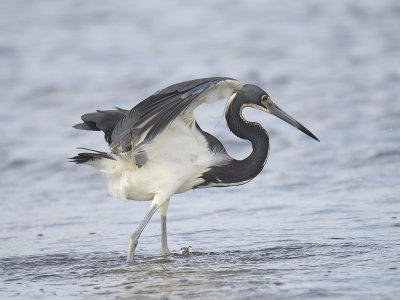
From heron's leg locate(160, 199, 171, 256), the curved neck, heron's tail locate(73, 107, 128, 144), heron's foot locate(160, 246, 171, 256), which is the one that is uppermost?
heron's tail locate(73, 107, 128, 144)

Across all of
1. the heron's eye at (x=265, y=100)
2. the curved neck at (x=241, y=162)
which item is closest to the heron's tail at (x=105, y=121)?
the curved neck at (x=241, y=162)

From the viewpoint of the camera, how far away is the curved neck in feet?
21.8

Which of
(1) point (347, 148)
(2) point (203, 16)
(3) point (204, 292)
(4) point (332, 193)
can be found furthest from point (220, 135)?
(2) point (203, 16)

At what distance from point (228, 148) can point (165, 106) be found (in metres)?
5.04

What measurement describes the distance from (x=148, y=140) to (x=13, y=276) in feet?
4.82

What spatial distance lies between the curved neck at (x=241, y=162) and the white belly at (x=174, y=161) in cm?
8

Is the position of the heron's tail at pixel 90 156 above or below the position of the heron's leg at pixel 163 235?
above

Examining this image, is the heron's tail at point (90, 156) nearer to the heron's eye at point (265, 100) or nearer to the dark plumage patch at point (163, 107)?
the dark plumage patch at point (163, 107)

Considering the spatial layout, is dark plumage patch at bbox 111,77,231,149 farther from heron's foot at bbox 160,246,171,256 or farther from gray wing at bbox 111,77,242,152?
heron's foot at bbox 160,246,171,256

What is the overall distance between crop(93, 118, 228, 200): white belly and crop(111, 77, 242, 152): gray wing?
Answer: 32 cm

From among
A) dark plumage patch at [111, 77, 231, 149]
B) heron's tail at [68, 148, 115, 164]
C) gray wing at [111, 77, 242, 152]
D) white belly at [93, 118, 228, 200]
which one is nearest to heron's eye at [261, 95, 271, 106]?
gray wing at [111, 77, 242, 152]

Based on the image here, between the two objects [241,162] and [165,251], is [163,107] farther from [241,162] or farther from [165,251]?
[165,251]

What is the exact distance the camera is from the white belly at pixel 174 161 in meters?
6.59

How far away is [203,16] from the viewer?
1870 cm
